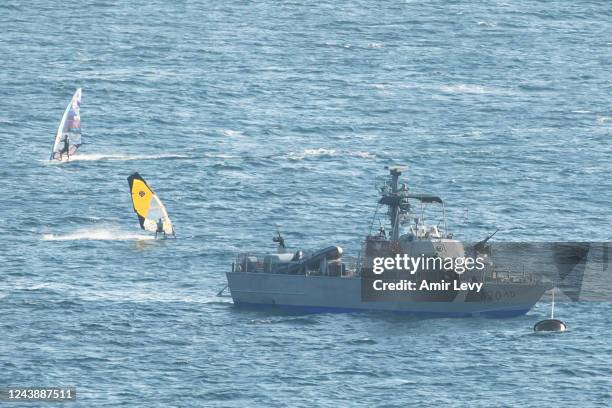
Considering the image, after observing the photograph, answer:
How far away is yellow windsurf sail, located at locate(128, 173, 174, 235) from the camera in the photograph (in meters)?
190

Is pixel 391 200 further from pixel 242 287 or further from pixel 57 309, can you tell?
pixel 57 309

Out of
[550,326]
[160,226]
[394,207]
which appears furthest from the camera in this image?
[160,226]

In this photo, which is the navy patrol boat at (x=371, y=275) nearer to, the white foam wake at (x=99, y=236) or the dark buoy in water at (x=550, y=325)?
the dark buoy in water at (x=550, y=325)

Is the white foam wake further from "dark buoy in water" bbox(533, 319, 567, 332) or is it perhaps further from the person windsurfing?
"dark buoy in water" bbox(533, 319, 567, 332)

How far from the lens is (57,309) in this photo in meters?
162

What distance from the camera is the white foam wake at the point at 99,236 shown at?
189 metres

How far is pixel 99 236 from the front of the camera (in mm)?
190750

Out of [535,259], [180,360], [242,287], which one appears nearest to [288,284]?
[242,287]

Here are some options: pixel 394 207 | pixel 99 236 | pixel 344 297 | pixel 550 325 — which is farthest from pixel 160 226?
pixel 550 325

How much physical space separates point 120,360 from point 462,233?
51.9 m

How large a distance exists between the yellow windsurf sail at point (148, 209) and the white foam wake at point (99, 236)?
4.61 feet

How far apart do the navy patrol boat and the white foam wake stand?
26.4 metres

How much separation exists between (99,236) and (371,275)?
3901 centimetres
